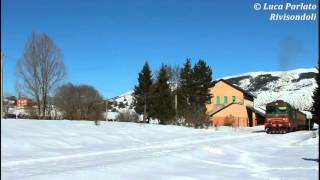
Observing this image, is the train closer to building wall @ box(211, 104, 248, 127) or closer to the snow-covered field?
the snow-covered field

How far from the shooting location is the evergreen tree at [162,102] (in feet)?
249

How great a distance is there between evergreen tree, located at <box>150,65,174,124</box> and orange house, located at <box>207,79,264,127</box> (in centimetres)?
1320

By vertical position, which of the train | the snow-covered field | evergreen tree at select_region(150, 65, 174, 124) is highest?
evergreen tree at select_region(150, 65, 174, 124)

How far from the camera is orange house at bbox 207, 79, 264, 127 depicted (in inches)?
3762

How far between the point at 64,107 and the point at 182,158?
73293 millimetres

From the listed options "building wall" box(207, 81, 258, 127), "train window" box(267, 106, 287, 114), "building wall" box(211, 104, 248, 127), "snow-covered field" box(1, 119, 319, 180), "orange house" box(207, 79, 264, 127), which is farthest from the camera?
"orange house" box(207, 79, 264, 127)

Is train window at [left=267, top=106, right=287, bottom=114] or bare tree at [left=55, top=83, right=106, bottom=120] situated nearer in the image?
train window at [left=267, top=106, right=287, bottom=114]

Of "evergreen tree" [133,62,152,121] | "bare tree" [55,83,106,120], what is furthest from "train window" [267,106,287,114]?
"evergreen tree" [133,62,152,121]

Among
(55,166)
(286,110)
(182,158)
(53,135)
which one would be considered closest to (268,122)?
(286,110)

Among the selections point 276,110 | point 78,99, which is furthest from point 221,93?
point 276,110

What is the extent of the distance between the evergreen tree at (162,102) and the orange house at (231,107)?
13.2 meters

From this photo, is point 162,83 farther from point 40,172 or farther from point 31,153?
point 40,172

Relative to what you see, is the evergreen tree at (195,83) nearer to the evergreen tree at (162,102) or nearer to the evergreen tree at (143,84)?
the evergreen tree at (143,84)

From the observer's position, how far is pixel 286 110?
59812 millimetres
